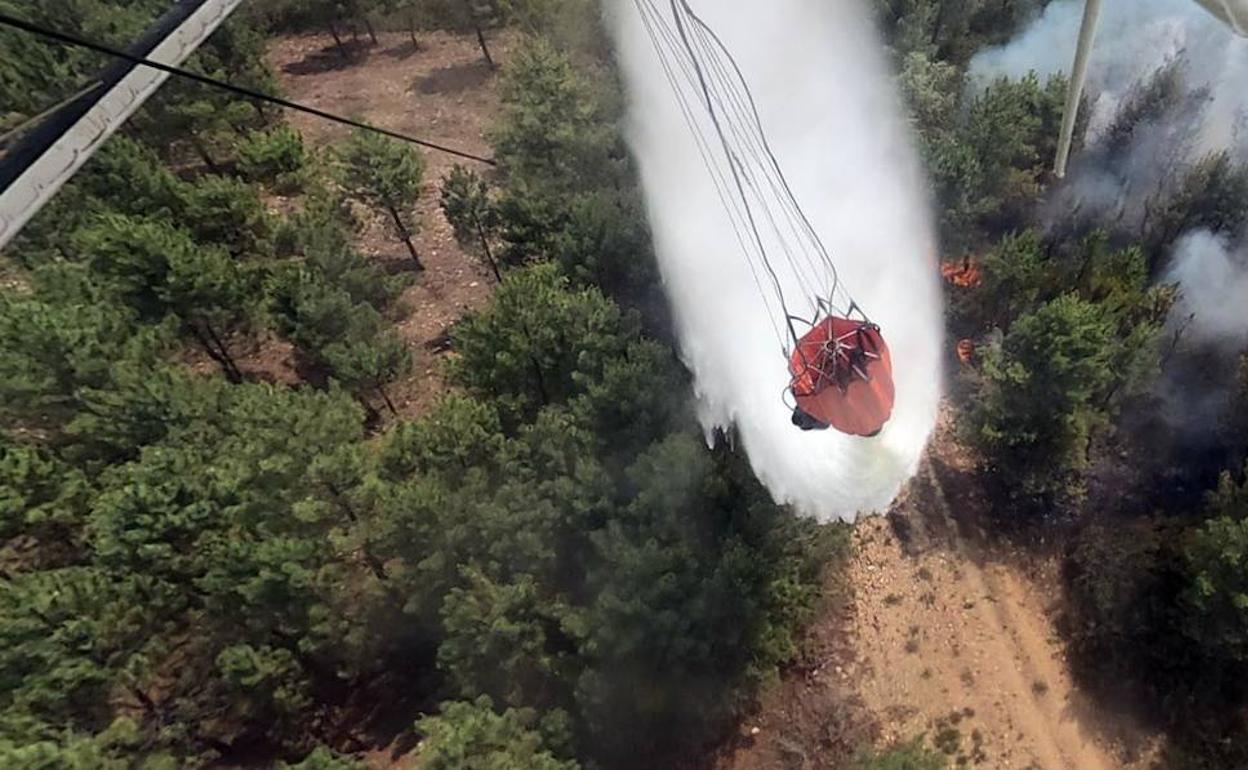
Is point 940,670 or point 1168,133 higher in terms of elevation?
point 1168,133

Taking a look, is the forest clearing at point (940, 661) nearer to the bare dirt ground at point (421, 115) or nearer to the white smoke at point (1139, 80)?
the white smoke at point (1139, 80)

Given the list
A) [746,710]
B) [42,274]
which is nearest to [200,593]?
[42,274]

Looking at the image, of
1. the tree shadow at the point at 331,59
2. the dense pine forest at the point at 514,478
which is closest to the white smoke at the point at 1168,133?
the dense pine forest at the point at 514,478

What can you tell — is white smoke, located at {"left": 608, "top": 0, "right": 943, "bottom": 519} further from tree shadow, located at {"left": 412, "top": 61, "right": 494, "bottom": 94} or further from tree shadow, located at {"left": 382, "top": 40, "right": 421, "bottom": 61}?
tree shadow, located at {"left": 382, "top": 40, "right": 421, "bottom": 61}

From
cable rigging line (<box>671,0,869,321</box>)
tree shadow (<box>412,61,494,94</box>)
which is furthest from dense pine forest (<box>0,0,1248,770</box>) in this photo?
tree shadow (<box>412,61,494,94</box>)

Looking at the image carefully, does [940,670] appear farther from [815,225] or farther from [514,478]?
[815,225]

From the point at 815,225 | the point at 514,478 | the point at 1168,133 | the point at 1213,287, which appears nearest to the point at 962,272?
the point at 815,225

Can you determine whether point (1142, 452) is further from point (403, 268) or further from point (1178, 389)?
point (403, 268)
